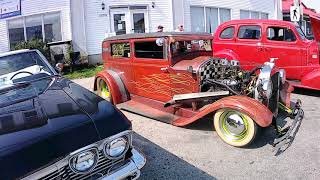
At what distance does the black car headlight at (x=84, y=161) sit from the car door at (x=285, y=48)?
22.8 feet

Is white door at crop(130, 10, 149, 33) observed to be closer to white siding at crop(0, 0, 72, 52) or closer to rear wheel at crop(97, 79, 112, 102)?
white siding at crop(0, 0, 72, 52)

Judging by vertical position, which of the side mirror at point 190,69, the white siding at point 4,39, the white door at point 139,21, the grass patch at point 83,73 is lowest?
→ the grass patch at point 83,73

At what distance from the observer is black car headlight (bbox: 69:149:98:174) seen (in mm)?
2492

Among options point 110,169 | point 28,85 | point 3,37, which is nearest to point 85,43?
point 3,37

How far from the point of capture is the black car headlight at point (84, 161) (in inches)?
98.1

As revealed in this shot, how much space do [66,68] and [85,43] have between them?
146 cm

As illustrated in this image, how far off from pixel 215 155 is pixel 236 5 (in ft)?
51.4

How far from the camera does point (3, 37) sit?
1537 centimetres

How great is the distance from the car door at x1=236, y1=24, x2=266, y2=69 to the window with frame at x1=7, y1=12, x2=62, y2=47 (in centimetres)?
891

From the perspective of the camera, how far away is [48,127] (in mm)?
2545

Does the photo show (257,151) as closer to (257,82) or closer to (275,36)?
(257,82)

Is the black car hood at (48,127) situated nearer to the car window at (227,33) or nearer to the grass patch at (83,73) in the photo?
the car window at (227,33)

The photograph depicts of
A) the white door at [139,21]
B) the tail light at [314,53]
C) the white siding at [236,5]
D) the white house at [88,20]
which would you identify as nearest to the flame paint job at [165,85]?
the tail light at [314,53]

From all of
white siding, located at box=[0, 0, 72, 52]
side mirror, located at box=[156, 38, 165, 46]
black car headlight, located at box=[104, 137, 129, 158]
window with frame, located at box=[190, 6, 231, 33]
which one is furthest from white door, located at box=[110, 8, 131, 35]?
black car headlight, located at box=[104, 137, 129, 158]
